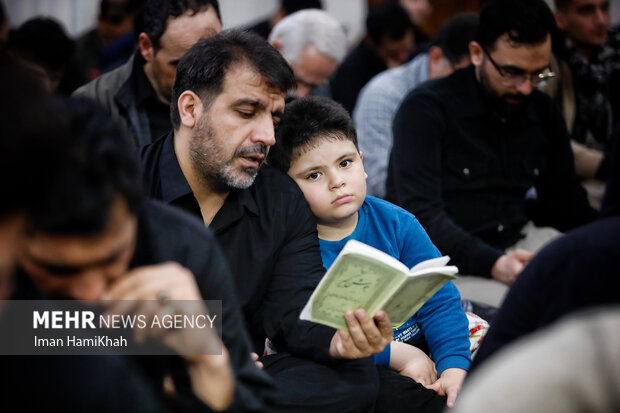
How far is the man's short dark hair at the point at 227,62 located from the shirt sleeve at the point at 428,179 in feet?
3.06

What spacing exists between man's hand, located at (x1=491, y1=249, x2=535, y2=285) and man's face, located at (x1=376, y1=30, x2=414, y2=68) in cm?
298

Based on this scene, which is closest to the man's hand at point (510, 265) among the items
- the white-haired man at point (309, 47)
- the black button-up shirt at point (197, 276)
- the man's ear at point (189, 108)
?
the man's ear at point (189, 108)

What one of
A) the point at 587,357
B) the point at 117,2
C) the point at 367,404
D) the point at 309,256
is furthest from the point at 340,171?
the point at 117,2

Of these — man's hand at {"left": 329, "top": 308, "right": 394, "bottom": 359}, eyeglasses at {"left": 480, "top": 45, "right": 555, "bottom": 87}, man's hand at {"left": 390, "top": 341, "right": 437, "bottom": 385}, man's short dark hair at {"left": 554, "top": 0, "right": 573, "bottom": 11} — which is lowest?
man's hand at {"left": 390, "top": 341, "right": 437, "bottom": 385}

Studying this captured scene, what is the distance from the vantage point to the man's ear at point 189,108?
249cm

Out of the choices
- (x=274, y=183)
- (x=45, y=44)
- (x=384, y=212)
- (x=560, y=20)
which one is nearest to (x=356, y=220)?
(x=384, y=212)

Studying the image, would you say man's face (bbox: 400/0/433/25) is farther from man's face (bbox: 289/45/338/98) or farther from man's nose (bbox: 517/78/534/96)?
man's nose (bbox: 517/78/534/96)

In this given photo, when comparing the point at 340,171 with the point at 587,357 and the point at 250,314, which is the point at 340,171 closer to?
the point at 250,314

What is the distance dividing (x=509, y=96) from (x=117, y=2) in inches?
145

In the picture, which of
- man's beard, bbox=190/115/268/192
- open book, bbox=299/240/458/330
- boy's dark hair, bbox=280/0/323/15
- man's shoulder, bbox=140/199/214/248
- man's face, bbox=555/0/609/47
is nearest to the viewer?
man's shoulder, bbox=140/199/214/248

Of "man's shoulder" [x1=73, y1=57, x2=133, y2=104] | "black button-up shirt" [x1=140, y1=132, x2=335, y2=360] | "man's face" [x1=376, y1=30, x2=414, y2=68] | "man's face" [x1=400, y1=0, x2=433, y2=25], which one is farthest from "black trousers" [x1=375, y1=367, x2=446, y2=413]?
"man's face" [x1=400, y1=0, x2=433, y2=25]

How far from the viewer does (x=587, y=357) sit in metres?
0.91

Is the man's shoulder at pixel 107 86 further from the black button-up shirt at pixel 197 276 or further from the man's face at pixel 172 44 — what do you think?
the black button-up shirt at pixel 197 276

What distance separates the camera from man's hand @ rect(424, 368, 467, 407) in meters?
2.30
